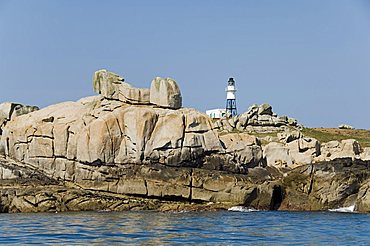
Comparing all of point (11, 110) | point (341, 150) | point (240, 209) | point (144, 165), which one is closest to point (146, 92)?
point (144, 165)

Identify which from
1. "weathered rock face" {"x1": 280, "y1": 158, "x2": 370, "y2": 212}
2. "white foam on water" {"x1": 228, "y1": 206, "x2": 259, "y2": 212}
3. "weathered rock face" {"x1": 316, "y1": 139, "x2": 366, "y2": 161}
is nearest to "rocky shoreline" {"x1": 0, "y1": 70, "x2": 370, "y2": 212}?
"weathered rock face" {"x1": 280, "y1": 158, "x2": 370, "y2": 212}

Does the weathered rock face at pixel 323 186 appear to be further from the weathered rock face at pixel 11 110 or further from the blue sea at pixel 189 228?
the weathered rock face at pixel 11 110

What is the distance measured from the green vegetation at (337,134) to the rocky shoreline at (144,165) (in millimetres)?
33362

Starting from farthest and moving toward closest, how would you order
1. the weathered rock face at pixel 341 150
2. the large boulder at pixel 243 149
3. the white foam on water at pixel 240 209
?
the weathered rock face at pixel 341 150 → the large boulder at pixel 243 149 → the white foam on water at pixel 240 209

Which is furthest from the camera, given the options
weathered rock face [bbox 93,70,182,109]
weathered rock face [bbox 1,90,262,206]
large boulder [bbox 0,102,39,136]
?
large boulder [bbox 0,102,39,136]

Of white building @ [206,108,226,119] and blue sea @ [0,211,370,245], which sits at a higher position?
white building @ [206,108,226,119]

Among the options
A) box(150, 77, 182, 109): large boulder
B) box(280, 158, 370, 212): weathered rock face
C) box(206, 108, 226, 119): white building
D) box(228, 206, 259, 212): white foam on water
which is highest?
box(206, 108, 226, 119): white building

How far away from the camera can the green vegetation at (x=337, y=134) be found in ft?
302

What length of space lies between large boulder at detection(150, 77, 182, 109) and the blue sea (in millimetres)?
12092

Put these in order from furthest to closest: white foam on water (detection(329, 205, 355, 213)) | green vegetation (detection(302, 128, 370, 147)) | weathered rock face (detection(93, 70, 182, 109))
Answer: green vegetation (detection(302, 128, 370, 147)) → weathered rock face (detection(93, 70, 182, 109)) → white foam on water (detection(329, 205, 355, 213))

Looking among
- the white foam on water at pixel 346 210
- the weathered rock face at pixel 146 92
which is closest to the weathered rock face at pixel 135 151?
the weathered rock face at pixel 146 92

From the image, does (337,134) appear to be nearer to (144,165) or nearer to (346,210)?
(346,210)

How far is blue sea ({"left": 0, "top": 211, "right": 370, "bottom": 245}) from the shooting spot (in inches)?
1147

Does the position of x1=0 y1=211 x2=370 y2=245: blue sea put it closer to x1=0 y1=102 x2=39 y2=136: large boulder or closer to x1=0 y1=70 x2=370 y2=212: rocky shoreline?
x1=0 y1=70 x2=370 y2=212: rocky shoreline
